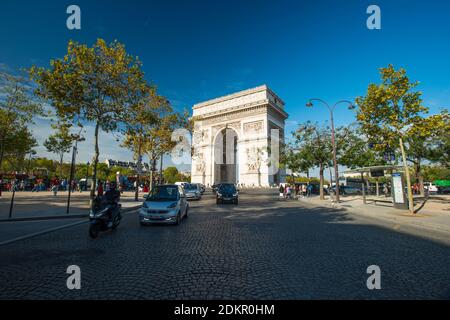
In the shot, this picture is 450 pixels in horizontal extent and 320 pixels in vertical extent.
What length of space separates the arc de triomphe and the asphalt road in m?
31.9

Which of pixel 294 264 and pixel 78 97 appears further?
pixel 78 97

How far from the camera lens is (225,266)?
4.21 metres

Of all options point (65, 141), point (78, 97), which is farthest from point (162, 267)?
point (65, 141)

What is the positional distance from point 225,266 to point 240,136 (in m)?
Answer: 41.3

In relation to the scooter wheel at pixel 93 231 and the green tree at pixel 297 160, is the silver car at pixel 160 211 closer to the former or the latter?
the scooter wheel at pixel 93 231

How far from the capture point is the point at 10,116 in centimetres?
2098

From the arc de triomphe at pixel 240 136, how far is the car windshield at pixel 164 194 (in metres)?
29.0

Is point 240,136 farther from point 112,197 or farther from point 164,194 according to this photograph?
point 112,197

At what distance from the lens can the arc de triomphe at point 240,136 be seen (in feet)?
135

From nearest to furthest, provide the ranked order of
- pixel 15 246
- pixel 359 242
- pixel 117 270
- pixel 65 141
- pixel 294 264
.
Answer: pixel 117 270
pixel 294 264
pixel 15 246
pixel 359 242
pixel 65 141

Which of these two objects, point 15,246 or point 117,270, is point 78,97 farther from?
point 117,270

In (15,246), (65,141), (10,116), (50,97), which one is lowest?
(15,246)

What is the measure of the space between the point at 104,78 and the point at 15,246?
10.6m
